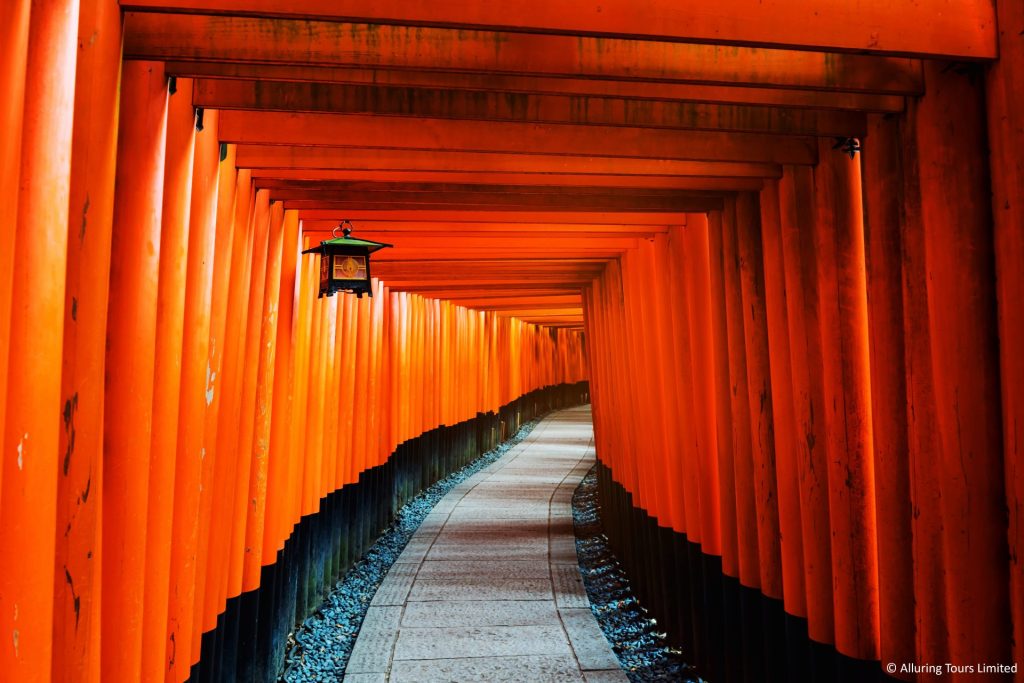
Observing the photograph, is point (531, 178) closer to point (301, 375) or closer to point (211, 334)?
point (211, 334)

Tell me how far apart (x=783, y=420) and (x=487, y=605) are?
3899 mm

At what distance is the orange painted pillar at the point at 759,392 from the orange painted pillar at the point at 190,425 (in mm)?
3017

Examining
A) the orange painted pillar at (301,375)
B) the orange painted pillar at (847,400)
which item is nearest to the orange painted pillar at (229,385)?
the orange painted pillar at (301,375)

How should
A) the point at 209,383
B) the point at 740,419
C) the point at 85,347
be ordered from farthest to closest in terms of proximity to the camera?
the point at 740,419
the point at 209,383
the point at 85,347

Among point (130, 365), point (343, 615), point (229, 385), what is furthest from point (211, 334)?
point (343, 615)

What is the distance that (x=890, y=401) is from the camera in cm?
331

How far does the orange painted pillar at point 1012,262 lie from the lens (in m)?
2.61

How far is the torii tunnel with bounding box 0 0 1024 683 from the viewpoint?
2.25 meters

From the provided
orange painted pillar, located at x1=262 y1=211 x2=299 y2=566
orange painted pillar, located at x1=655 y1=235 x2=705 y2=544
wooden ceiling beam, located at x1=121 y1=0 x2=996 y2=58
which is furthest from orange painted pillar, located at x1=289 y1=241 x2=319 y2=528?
wooden ceiling beam, located at x1=121 y1=0 x2=996 y2=58

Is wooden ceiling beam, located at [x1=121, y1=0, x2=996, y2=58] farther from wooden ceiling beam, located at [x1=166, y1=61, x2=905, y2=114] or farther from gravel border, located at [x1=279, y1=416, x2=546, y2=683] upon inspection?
gravel border, located at [x1=279, y1=416, x2=546, y2=683]

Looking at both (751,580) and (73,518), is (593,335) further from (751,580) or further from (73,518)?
(73,518)

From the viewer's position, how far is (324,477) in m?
7.65

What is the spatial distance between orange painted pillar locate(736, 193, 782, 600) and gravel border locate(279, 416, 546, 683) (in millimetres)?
3198

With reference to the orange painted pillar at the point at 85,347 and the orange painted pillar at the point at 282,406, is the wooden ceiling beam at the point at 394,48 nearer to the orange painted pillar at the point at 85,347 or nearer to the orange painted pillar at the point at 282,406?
the orange painted pillar at the point at 85,347
